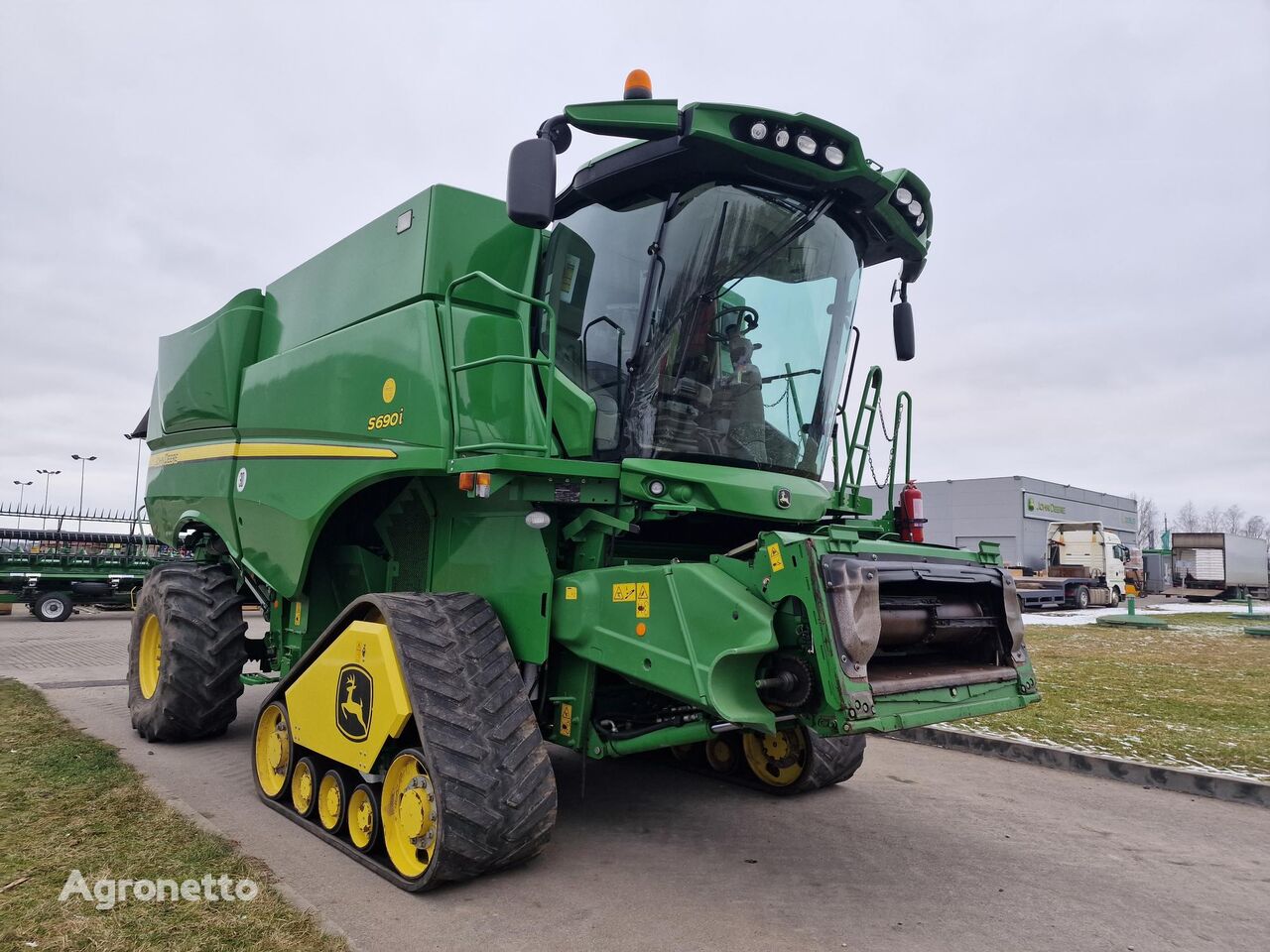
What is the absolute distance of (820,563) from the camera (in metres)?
3.39

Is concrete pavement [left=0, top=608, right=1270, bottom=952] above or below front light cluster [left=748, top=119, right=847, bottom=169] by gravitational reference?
below

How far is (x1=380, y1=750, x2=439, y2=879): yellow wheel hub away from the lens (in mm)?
3684

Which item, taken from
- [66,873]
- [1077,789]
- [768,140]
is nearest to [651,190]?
[768,140]

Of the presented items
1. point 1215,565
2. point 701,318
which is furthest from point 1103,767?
point 1215,565

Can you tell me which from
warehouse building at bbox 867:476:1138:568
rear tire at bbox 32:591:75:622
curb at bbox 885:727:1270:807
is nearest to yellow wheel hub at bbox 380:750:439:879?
curb at bbox 885:727:1270:807

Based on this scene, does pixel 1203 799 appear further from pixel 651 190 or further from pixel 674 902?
pixel 651 190

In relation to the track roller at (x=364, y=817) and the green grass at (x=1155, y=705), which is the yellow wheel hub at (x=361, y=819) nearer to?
the track roller at (x=364, y=817)

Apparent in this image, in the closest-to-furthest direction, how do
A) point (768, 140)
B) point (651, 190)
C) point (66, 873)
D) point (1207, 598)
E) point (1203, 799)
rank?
point (66, 873) → point (768, 140) → point (651, 190) → point (1203, 799) → point (1207, 598)

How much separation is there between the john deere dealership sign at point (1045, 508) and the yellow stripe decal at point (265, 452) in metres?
48.9

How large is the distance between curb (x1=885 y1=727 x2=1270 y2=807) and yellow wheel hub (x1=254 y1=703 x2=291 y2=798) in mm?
3845

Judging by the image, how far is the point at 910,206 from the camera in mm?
4797

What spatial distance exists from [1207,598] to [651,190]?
42974mm

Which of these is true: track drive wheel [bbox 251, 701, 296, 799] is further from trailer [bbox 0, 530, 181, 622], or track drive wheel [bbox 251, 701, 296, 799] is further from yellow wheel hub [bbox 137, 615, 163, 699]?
trailer [bbox 0, 530, 181, 622]

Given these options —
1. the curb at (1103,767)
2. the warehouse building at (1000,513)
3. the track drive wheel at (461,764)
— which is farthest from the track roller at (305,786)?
the warehouse building at (1000,513)
